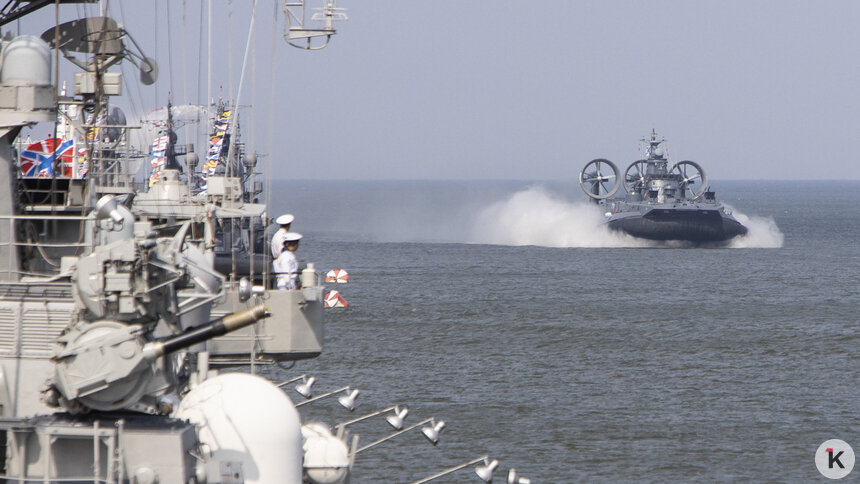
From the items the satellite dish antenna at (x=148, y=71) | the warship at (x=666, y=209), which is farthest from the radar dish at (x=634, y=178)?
the satellite dish antenna at (x=148, y=71)

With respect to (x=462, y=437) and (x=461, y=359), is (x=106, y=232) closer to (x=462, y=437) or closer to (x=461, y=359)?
(x=462, y=437)

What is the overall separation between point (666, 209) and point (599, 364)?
2337 inches

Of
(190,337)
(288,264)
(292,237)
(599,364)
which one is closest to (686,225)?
(599,364)

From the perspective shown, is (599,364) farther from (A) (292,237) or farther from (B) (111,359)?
(B) (111,359)

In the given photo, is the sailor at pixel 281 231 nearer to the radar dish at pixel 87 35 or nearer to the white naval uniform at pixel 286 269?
the white naval uniform at pixel 286 269

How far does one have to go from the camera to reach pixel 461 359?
37094 millimetres

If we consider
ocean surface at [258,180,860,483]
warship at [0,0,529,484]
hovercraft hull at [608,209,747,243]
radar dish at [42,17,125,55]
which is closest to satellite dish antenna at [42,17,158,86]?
radar dish at [42,17,125,55]

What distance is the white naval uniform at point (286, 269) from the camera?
56.2 feet

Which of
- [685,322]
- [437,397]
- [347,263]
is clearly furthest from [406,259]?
[437,397]

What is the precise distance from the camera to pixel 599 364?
36938 millimetres

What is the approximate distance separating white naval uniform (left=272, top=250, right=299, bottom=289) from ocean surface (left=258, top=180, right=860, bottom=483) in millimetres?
5784

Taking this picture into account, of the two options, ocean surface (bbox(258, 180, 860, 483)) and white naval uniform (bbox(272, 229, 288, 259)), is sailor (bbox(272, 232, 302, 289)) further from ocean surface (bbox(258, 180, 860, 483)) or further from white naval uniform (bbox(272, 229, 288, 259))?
ocean surface (bbox(258, 180, 860, 483))

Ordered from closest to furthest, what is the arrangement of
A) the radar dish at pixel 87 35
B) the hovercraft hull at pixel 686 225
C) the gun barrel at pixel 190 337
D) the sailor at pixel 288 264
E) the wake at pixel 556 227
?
the gun barrel at pixel 190 337
the sailor at pixel 288 264
the radar dish at pixel 87 35
the hovercraft hull at pixel 686 225
the wake at pixel 556 227

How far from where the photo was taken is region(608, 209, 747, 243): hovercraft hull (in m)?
94.1
